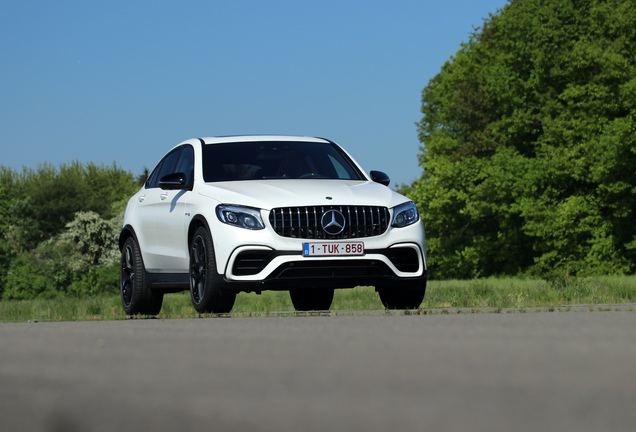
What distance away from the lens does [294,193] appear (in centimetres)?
1008

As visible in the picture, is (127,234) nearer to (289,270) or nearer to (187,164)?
(187,164)

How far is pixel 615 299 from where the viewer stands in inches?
470

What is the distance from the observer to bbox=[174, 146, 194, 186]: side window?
1123 centimetres

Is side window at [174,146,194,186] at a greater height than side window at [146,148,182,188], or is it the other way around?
side window at [174,146,194,186]

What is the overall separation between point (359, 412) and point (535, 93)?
127ft

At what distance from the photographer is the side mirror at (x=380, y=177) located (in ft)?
37.3

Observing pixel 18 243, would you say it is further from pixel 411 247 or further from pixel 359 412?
pixel 359 412

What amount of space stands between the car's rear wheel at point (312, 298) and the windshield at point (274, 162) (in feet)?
6.58

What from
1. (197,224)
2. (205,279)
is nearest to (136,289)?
(197,224)

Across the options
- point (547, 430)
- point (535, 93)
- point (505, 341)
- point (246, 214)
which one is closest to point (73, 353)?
point (505, 341)

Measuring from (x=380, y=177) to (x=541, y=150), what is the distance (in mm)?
29284

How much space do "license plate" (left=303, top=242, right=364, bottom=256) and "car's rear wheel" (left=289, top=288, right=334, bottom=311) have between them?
10.9 feet

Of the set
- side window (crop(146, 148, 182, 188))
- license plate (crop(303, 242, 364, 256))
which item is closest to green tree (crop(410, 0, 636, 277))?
side window (crop(146, 148, 182, 188))

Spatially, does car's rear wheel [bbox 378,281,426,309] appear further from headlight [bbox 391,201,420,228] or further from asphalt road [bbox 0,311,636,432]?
asphalt road [bbox 0,311,636,432]
